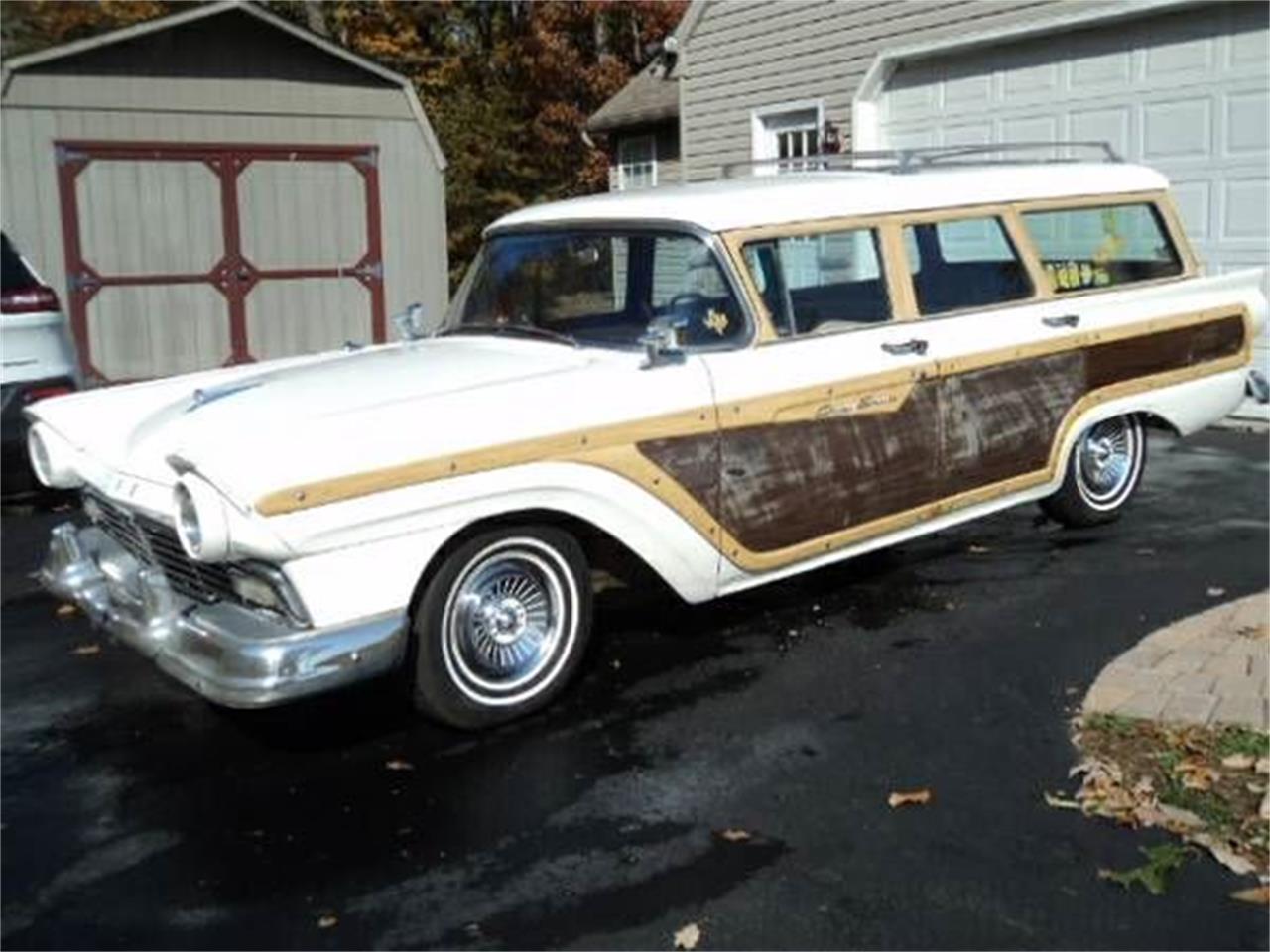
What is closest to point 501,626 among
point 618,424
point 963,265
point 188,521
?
point 618,424

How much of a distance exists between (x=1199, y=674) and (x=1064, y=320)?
1.95 meters

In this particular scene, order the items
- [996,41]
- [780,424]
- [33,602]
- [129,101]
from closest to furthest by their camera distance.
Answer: [780,424] → [33,602] → [996,41] → [129,101]

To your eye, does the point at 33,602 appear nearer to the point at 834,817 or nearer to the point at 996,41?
the point at 834,817

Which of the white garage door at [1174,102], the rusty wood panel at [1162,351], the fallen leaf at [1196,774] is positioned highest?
the white garage door at [1174,102]

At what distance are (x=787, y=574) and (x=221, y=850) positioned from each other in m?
2.40

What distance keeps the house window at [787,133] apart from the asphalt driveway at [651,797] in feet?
31.1

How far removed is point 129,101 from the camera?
→ 1410 centimetres

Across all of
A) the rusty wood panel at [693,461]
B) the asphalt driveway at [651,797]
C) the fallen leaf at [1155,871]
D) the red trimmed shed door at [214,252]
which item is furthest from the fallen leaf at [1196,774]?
the red trimmed shed door at [214,252]

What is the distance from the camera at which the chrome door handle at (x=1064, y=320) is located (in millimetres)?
6301

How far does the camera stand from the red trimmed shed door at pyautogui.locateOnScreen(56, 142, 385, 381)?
14.0 meters

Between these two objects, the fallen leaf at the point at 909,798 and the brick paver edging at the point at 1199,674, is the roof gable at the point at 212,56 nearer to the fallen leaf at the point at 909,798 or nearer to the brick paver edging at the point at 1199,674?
the brick paver edging at the point at 1199,674

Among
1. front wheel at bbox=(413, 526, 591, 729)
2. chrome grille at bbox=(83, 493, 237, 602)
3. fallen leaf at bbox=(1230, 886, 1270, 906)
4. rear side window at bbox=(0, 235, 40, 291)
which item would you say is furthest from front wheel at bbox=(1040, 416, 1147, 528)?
rear side window at bbox=(0, 235, 40, 291)

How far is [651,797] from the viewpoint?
412 centimetres

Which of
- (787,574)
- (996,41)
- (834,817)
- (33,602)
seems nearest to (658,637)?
(787,574)
